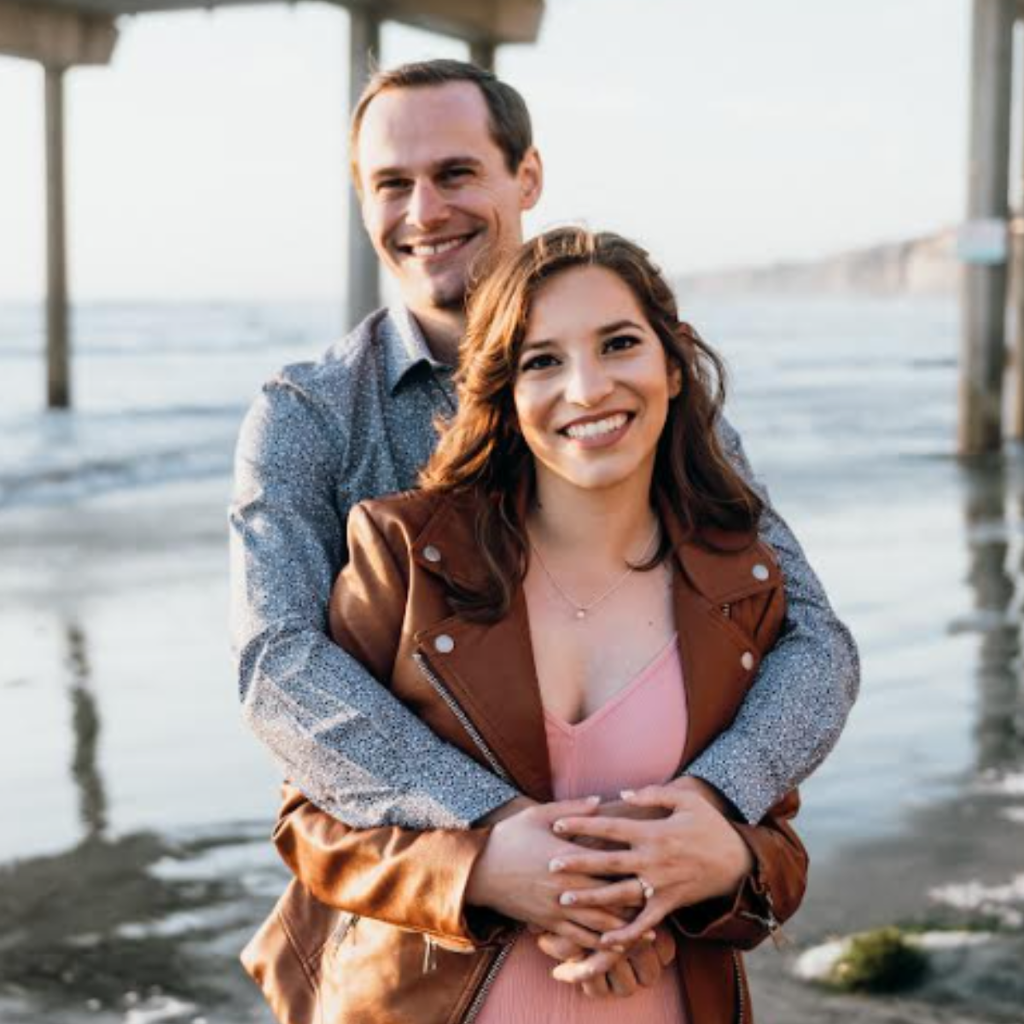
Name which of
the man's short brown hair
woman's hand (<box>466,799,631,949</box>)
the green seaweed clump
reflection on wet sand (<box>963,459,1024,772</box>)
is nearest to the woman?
woman's hand (<box>466,799,631,949</box>)

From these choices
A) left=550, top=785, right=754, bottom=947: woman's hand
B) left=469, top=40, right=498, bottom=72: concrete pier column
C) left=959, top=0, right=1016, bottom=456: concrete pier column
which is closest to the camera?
left=550, top=785, right=754, bottom=947: woman's hand

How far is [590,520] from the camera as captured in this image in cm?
238

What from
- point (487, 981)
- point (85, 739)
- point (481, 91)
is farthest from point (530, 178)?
point (85, 739)

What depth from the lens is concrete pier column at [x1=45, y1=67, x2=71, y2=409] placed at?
18.7 metres

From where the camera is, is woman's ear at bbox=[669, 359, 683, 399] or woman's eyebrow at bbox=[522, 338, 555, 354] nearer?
woman's eyebrow at bbox=[522, 338, 555, 354]

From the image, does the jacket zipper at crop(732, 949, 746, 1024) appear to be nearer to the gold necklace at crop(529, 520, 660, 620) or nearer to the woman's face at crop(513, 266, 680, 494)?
the gold necklace at crop(529, 520, 660, 620)

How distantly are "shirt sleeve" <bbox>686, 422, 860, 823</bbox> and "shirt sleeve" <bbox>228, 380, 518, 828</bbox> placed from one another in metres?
0.29

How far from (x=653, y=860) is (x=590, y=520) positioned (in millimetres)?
482

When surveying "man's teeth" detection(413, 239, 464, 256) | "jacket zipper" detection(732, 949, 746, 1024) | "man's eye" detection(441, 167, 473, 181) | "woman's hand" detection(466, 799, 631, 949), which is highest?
"man's eye" detection(441, 167, 473, 181)

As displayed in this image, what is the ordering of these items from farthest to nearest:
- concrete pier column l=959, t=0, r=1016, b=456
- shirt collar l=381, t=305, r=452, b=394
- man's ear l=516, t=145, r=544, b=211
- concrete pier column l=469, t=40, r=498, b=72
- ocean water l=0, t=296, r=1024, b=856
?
concrete pier column l=469, t=40, r=498, b=72 → concrete pier column l=959, t=0, r=1016, b=456 → ocean water l=0, t=296, r=1024, b=856 → man's ear l=516, t=145, r=544, b=211 → shirt collar l=381, t=305, r=452, b=394

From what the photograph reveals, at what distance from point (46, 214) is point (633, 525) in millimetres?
17791

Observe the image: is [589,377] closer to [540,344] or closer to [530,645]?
[540,344]

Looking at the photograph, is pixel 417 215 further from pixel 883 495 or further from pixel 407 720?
pixel 883 495

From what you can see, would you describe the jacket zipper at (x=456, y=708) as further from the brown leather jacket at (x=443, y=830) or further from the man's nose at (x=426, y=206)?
the man's nose at (x=426, y=206)
